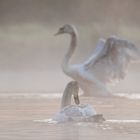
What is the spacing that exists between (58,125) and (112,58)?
542cm

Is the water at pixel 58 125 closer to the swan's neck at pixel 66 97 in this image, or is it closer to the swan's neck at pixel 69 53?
the swan's neck at pixel 66 97

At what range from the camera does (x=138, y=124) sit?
8008mm

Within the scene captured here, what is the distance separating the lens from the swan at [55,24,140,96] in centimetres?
1298

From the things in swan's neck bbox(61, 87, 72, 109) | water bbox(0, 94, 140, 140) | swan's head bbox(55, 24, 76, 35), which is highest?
swan's head bbox(55, 24, 76, 35)

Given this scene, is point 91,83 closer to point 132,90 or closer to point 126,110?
point 132,90

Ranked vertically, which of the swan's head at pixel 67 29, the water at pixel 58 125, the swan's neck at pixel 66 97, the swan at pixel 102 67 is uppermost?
the swan's head at pixel 67 29

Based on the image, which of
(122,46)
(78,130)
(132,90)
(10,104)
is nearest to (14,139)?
(78,130)

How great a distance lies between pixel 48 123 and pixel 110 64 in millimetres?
5376

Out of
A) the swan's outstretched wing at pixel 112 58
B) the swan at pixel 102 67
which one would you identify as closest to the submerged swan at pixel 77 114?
the swan's outstretched wing at pixel 112 58

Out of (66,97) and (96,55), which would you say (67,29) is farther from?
(66,97)

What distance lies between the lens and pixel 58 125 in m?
8.08

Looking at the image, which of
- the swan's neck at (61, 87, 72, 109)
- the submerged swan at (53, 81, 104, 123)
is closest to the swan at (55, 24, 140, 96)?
the swan's neck at (61, 87, 72, 109)

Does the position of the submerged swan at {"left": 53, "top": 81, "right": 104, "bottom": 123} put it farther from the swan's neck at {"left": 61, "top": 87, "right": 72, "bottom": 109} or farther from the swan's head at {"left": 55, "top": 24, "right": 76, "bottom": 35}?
the swan's head at {"left": 55, "top": 24, "right": 76, "bottom": 35}

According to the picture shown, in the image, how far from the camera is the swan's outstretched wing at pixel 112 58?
1283cm
